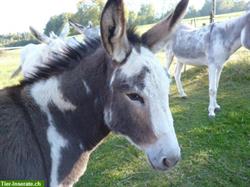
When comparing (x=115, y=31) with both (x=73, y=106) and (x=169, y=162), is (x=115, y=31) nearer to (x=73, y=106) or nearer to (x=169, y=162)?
(x=73, y=106)

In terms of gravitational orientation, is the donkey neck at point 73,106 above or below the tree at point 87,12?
above

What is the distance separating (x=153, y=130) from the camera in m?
1.84

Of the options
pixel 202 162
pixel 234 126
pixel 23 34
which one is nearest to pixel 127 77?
pixel 202 162

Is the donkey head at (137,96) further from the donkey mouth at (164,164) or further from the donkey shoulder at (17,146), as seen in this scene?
the donkey shoulder at (17,146)

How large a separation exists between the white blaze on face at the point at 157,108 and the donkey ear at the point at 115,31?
7 cm

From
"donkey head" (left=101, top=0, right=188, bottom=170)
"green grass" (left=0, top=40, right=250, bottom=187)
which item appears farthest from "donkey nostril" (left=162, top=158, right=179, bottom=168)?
"green grass" (left=0, top=40, right=250, bottom=187)

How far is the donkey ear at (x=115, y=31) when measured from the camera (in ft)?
5.77

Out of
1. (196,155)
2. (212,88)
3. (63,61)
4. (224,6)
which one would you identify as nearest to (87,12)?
(212,88)

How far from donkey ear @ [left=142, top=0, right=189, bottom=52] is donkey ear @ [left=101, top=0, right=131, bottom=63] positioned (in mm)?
228

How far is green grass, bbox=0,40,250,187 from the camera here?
3754 mm

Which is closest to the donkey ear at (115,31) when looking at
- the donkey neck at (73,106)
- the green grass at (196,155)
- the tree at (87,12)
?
the donkey neck at (73,106)

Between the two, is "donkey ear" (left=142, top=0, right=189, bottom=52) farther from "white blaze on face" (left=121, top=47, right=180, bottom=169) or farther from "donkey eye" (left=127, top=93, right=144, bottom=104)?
"donkey eye" (left=127, top=93, right=144, bottom=104)

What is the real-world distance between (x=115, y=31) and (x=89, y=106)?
509 mm

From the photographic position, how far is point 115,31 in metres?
1.83
